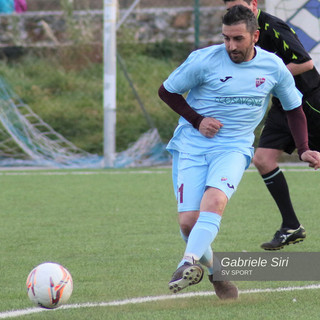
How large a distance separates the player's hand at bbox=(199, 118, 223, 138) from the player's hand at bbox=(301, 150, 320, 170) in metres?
0.66

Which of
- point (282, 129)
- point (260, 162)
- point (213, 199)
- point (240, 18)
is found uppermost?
point (240, 18)

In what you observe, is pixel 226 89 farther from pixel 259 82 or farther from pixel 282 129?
pixel 282 129

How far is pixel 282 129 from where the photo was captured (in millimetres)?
6816

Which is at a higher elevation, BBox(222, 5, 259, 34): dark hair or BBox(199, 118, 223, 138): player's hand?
BBox(222, 5, 259, 34): dark hair

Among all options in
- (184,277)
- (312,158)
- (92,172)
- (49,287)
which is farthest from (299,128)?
(92,172)

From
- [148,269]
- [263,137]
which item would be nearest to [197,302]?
[148,269]

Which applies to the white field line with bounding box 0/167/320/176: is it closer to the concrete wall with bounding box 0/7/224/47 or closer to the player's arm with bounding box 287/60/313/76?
the concrete wall with bounding box 0/7/224/47

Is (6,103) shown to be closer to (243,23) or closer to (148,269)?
(148,269)

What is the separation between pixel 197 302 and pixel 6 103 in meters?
10.4

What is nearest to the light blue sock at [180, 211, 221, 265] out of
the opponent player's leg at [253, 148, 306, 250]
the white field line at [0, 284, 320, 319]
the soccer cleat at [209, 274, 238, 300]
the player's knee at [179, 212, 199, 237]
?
the player's knee at [179, 212, 199, 237]

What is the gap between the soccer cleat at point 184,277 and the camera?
4.49 meters

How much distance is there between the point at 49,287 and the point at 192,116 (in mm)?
1333

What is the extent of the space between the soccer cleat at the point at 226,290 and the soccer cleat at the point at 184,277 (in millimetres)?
574

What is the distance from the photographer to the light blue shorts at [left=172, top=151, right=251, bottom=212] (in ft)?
16.2
